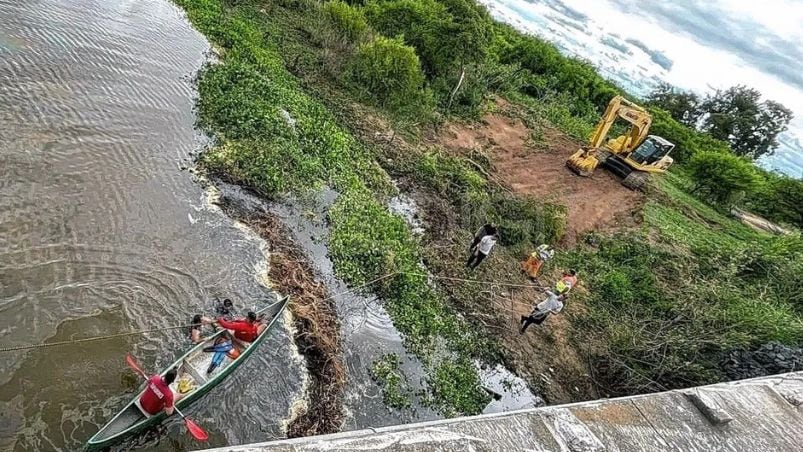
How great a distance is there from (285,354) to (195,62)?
12.7 metres

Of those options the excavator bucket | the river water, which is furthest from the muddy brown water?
the excavator bucket

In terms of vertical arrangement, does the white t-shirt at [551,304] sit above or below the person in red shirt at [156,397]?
above

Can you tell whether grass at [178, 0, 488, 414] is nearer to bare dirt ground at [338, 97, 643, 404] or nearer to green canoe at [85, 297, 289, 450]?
bare dirt ground at [338, 97, 643, 404]

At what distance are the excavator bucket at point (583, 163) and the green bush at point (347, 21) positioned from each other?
33.9 ft

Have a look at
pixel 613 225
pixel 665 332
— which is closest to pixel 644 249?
pixel 613 225

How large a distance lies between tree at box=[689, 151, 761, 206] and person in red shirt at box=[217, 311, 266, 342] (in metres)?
23.7

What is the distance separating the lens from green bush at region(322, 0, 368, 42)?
22.1 meters

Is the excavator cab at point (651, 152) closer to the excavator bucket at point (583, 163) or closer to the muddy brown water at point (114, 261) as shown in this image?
the excavator bucket at point (583, 163)

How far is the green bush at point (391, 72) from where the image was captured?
1855 centimetres

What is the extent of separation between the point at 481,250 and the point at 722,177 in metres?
17.6

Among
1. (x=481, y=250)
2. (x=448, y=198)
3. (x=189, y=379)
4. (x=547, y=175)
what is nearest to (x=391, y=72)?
(x=448, y=198)

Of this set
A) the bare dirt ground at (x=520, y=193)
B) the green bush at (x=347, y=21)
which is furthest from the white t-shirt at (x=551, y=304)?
the green bush at (x=347, y=21)

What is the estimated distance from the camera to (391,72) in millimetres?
18812

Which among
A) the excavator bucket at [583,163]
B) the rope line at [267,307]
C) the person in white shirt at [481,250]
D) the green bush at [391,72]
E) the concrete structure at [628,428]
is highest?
the concrete structure at [628,428]
